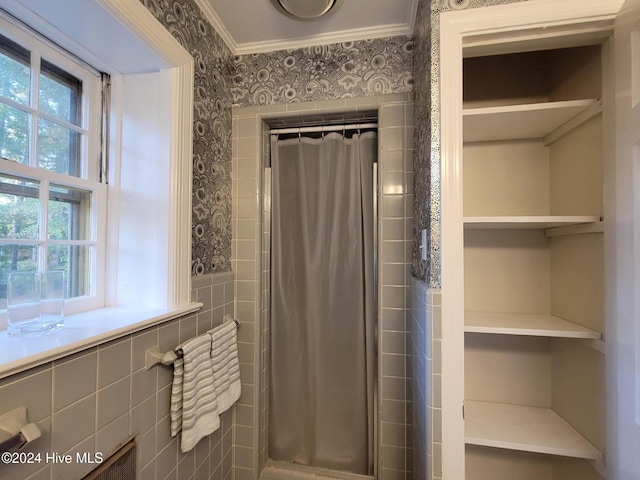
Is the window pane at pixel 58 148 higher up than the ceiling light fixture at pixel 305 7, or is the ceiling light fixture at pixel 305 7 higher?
the ceiling light fixture at pixel 305 7

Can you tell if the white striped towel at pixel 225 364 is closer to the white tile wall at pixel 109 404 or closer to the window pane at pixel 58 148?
the white tile wall at pixel 109 404

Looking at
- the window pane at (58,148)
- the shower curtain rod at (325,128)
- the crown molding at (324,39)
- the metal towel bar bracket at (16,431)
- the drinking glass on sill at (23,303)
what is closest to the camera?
the metal towel bar bracket at (16,431)

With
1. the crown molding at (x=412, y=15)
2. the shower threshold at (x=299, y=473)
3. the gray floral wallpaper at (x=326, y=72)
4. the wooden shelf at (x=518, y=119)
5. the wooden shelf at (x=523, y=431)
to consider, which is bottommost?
the shower threshold at (x=299, y=473)

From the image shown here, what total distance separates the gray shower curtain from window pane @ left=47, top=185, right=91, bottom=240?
2.89 feet

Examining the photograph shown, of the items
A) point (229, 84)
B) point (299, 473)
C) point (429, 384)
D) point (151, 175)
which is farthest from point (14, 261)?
point (299, 473)

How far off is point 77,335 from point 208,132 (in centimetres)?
99

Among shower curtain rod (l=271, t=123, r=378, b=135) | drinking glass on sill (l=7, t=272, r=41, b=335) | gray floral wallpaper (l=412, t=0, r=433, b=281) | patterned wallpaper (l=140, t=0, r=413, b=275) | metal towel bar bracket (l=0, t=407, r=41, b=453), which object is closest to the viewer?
metal towel bar bracket (l=0, t=407, r=41, b=453)

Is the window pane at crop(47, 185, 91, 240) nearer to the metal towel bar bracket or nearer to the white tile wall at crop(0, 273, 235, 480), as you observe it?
the white tile wall at crop(0, 273, 235, 480)

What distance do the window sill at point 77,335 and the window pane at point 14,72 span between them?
714 mm

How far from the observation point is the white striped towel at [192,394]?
107 cm

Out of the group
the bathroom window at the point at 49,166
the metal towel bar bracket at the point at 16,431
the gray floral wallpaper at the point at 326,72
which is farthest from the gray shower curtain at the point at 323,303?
the metal towel bar bracket at the point at 16,431

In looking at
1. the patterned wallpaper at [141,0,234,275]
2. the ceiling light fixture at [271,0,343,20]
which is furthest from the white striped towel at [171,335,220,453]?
the ceiling light fixture at [271,0,343,20]

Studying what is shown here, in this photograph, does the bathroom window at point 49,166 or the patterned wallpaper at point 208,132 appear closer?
the bathroom window at point 49,166

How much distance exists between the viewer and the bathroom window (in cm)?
84
